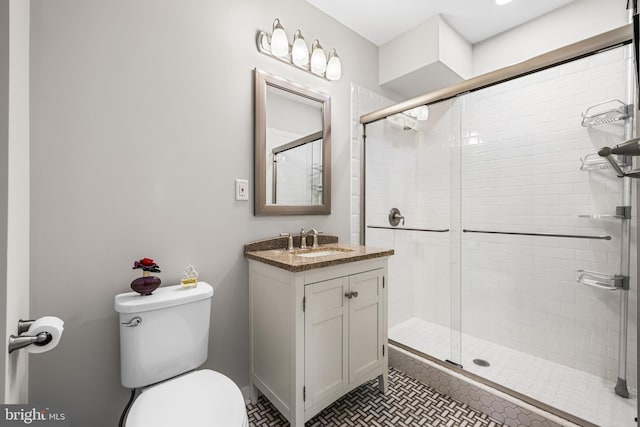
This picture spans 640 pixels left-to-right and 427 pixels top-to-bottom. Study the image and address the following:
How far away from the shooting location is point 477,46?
2379 millimetres

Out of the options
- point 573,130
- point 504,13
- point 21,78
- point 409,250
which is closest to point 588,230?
point 573,130

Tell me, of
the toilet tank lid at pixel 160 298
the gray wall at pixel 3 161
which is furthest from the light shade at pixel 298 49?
the toilet tank lid at pixel 160 298

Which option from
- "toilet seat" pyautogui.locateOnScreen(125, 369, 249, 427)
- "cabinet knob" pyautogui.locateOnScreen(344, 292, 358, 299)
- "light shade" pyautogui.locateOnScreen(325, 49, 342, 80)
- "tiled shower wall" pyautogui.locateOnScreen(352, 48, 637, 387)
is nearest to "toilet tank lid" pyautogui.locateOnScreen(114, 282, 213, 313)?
"toilet seat" pyautogui.locateOnScreen(125, 369, 249, 427)

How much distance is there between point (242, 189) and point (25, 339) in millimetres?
1021

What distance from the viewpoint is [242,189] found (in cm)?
157

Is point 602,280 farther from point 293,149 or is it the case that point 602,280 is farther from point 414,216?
point 293,149

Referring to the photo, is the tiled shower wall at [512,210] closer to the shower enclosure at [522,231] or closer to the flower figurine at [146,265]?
the shower enclosure at [522,231]

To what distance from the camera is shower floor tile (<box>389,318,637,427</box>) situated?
135cm

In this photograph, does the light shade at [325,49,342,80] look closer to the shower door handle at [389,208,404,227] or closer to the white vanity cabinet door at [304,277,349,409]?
the shower door handle at [389,208,404,227]

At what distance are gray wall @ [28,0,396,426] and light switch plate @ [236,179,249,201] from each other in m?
0.04

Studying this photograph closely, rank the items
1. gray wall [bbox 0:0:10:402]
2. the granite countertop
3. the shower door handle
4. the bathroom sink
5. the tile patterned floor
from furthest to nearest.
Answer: the shower door handle → the bathroom sink → the tile patterned floor → the granite countertop → gray wall [bbox 0:0:10:402]

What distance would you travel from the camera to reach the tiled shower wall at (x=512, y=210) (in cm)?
162

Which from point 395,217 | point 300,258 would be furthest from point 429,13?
point 300,258

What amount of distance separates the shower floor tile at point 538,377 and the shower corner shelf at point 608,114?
1421mm
